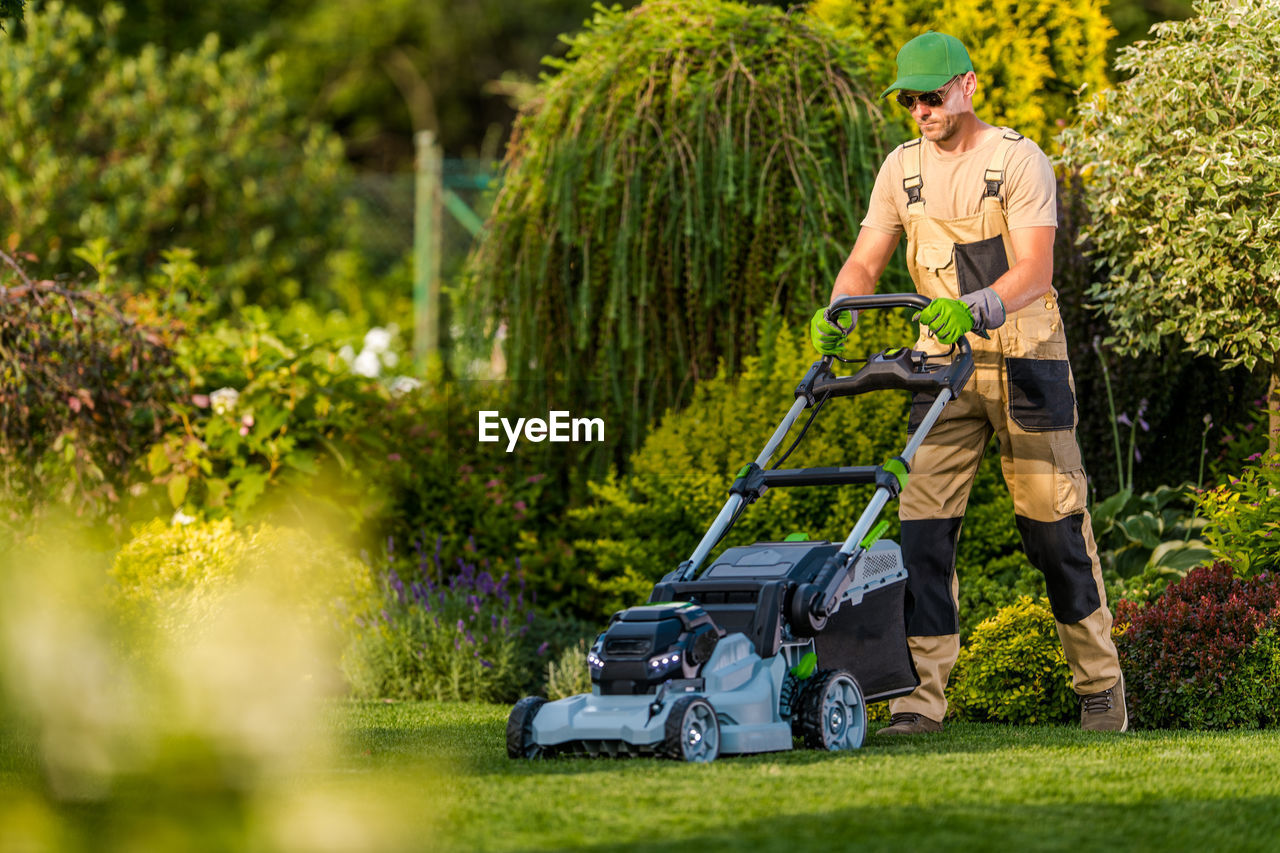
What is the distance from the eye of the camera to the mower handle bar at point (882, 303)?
4.62 m

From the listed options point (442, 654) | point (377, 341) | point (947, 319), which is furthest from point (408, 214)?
point (947, 319)

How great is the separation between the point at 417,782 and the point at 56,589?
2986mm

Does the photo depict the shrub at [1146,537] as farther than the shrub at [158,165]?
No

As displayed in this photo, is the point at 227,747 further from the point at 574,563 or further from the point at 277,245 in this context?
the point at 277,245

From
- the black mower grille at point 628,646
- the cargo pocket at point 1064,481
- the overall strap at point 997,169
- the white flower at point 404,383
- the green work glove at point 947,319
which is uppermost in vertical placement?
the overall strap at point 997,169

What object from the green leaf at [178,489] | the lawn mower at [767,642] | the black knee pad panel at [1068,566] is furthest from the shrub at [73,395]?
the black knee pad panel at [1068,566]

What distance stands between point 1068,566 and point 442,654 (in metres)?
2.46

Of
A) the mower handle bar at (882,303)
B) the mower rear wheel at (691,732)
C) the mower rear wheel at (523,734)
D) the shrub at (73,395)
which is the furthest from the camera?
the shrub at (73,395)

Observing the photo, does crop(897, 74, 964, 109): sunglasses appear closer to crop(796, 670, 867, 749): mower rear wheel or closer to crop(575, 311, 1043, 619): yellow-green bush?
crop(796, 670, 867, 749): mower rear wheel

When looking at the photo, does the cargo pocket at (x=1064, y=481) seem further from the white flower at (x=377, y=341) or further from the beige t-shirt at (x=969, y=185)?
the white flower at (x=377, y=341)

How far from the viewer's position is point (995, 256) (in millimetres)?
4918

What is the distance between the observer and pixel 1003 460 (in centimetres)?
511

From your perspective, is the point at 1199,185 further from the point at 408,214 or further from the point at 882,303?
the point at 408,214

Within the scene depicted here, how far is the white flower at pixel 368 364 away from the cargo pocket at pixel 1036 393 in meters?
5.73
